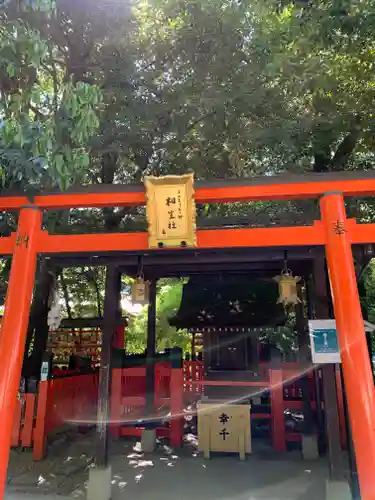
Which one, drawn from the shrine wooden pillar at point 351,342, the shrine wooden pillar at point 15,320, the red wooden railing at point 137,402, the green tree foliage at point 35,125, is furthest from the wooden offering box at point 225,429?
A: the green tree foliage at point 35,125

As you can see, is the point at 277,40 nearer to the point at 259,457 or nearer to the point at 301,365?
the point at 301,365

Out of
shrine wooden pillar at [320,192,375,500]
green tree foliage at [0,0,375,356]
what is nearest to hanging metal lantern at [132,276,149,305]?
green tree foliage at [0,0,375,356]

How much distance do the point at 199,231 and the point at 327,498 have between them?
143 inches

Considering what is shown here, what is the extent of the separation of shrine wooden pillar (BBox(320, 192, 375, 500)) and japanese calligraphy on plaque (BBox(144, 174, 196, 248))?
1.48 metres

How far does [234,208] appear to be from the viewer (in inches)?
349

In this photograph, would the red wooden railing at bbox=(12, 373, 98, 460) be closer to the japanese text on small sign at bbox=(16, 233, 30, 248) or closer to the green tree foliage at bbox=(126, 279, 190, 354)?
the japanese text on small sign at bbox=(16, 233, 30, 248)

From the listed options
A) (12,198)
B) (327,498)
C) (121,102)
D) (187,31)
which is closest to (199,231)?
(12,198)

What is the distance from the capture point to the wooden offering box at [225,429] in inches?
276

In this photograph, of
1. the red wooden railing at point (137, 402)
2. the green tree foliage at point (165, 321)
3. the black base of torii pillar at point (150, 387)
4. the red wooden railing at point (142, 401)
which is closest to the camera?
the red wooden railing at point (137, 402)

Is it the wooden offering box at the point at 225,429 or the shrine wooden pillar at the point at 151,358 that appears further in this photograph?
the shrine wooden pillar at the point at 151,358

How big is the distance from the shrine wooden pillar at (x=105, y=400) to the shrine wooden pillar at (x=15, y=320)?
5.27 feet

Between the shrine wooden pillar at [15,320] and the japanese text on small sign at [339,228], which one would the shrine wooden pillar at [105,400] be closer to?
the shrine wooden pillar at [15,320]

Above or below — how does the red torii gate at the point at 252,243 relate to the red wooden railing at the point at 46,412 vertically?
above

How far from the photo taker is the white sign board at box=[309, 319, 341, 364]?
16.5 ft
